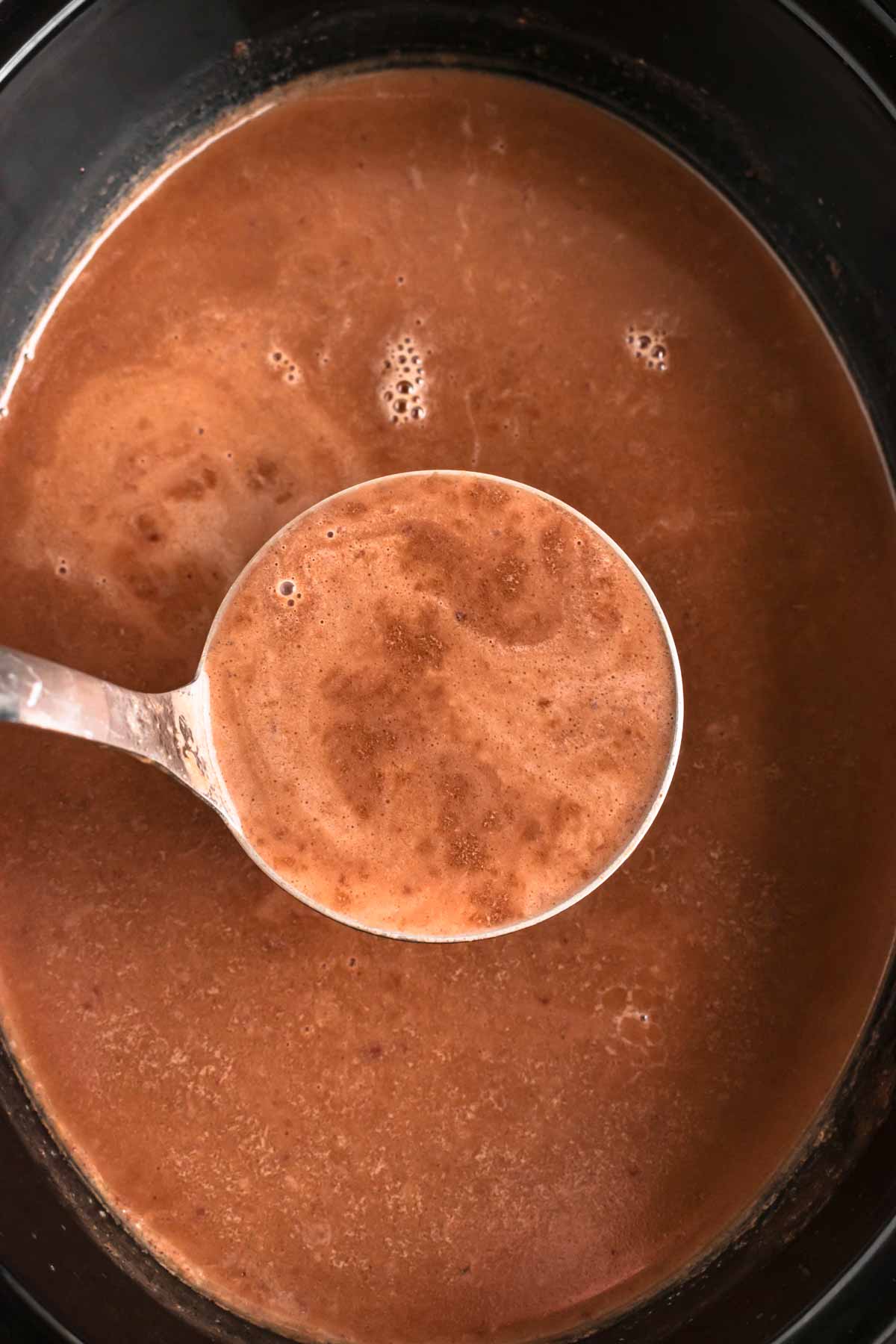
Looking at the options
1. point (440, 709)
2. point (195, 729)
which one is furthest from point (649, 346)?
point (195, 729)

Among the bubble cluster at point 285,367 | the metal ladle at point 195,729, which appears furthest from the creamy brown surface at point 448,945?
the metal ladle at point 195,729

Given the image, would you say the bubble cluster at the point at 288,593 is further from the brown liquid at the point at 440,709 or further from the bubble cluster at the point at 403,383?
the bubble cluster at the point at 403,383

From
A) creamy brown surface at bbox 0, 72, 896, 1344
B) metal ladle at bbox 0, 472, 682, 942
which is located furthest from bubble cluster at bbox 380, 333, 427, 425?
metal ladle at bbox 0, 472, 682, 942

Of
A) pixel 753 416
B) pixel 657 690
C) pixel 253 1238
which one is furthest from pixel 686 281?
pixel 253 1238

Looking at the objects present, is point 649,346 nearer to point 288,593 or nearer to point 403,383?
point 403,383

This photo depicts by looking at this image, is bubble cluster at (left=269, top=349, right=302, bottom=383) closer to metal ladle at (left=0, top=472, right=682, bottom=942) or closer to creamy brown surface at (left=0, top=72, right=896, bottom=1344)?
creamy brown surface at (left=0, top=72, right=896, bottom=1344)
